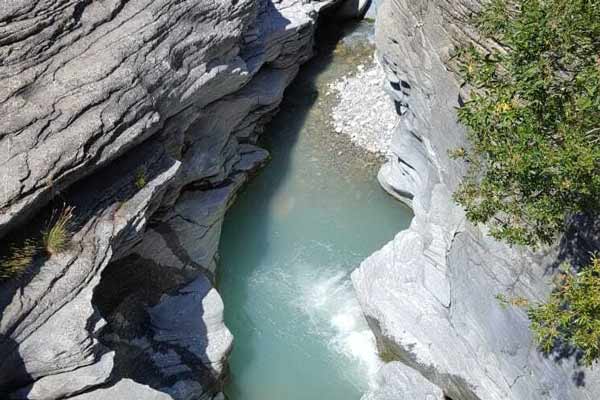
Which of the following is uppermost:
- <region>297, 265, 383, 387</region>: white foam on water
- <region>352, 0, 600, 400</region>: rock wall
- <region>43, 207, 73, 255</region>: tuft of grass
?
<region>43, 207, 73, 255</region>: tuft of grass

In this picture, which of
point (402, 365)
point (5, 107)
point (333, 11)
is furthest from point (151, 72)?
point (333, 11)

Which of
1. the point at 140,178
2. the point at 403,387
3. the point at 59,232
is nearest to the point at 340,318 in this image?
the point at 403,387

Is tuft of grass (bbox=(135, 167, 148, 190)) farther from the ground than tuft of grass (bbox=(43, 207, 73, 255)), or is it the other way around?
tuft of grass (bbox=(43, 207, 73, 255))

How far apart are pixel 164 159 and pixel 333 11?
46.8ft

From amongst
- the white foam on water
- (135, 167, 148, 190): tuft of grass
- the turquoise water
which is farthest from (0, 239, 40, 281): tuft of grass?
the white foam on water

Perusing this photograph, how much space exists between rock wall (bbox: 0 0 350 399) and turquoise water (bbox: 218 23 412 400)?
965 millimetres

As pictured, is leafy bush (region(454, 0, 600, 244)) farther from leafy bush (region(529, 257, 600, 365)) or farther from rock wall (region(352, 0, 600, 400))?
rock wall (region(352, 0, 600, 400))

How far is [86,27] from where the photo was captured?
12.5 m

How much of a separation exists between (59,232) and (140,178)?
2.23 m

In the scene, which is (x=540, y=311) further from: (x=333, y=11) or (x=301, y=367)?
(x=333, y=11)

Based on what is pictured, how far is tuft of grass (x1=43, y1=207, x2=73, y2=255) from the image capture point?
10.6 metres

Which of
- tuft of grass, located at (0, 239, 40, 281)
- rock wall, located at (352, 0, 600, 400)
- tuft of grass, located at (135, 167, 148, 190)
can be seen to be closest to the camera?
tuft of grass, located at (0, 239, 40, 281)

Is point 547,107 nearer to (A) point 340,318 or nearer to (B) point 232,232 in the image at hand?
(A) point 340,318

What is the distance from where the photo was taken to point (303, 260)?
53.7 ft
